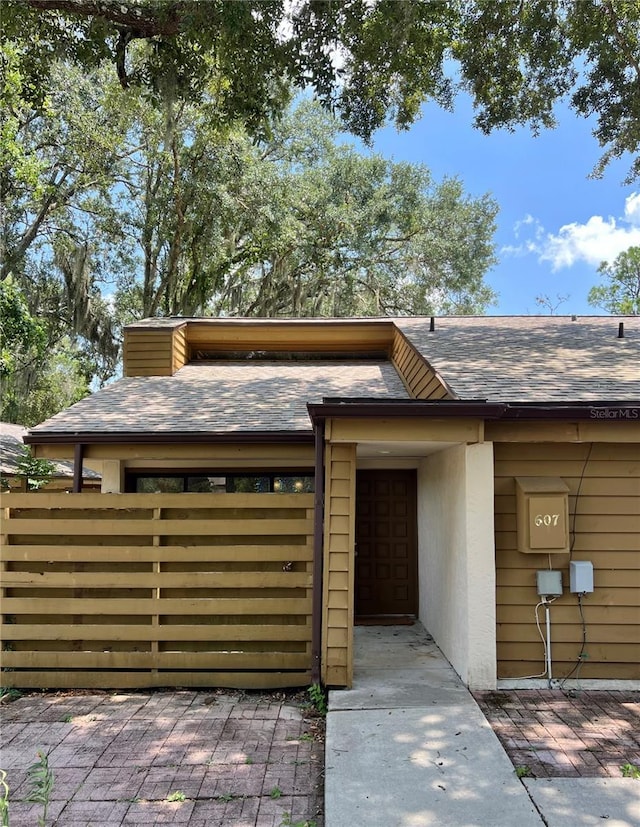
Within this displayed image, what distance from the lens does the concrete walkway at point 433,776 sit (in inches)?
115

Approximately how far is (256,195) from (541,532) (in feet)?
47.6

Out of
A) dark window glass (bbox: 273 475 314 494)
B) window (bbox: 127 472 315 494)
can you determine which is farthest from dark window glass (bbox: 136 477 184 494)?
dark window glass (bbox: 273 475 314 494)

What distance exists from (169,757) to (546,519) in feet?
10.8

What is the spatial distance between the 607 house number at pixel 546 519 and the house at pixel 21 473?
25.8 ft

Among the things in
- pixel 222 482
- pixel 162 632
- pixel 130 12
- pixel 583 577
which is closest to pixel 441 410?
pixel 583 577

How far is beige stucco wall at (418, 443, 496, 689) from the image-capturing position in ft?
15.4

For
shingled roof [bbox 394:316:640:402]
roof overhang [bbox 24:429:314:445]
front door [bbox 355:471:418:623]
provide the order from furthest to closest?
front door [bbox 355:471:418:623], roof overhang [bbox 24:429:314:445], shingled roof [bbox 394:316:640:402]

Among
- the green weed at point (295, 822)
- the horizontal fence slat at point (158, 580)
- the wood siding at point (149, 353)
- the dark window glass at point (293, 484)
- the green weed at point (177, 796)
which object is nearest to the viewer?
the green weed at point (295, 822)

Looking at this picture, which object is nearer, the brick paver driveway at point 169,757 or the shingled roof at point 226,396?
the brick paver driveway at point 169,757

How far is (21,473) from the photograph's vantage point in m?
11.0

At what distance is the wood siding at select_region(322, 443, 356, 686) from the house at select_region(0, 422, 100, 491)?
6.60 metres

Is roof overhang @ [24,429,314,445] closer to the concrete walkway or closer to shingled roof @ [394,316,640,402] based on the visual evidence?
shingled roof @ [394,316,640,402]

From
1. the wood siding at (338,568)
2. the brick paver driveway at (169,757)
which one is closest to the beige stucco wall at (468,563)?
the wood siding at (338,568)

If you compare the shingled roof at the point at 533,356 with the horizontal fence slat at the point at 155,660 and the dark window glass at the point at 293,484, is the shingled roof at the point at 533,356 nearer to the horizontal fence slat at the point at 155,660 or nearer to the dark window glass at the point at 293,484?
the dark window glass at the point at 293,484
